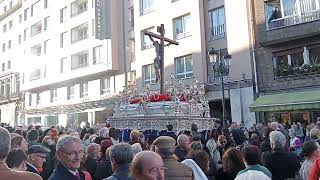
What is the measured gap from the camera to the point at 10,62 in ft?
171

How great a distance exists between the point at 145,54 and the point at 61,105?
12.8 meters

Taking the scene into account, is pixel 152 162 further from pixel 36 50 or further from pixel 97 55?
pixel 36 50

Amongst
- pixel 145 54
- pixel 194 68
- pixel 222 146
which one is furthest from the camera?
pixel 145 54

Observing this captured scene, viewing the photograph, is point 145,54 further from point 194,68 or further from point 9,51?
point 9,51

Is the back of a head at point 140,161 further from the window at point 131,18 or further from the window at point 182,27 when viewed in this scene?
the window at point 131,18

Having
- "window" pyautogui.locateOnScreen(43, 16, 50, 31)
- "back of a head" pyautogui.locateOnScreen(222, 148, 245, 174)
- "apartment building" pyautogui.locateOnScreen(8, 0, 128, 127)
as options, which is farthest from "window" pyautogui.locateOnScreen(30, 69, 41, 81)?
"back of a head" pyautogui.locateOnScreen(222, 148, 245, 174)

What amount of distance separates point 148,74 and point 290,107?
504 inches

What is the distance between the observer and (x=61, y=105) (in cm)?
3825

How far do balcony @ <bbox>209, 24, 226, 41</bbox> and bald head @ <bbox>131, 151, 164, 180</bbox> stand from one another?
875 inches

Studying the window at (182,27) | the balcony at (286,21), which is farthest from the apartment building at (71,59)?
the balcony at (286,21)

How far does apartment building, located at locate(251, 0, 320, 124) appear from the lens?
1952 centimetres

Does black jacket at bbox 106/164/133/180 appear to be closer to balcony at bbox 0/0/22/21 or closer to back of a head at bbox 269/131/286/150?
back of a head at bbox 269/131/286/150

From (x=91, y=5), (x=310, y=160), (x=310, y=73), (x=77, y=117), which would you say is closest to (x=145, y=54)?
(x=91, y=5)

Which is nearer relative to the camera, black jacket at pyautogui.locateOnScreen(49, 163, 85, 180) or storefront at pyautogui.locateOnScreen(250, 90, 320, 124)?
black jacket at pyautogui.locateOnScreen(49, 163, 85, 180)
